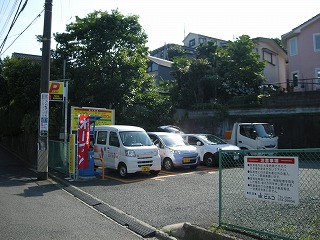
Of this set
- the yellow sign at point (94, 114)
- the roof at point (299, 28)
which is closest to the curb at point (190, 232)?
the yellow sign at point (94, 114)

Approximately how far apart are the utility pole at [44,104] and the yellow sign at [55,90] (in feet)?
4.96

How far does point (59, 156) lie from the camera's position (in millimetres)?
14273

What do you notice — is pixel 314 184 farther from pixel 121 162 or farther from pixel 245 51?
pixel 245 51

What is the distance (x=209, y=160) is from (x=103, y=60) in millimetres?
9241

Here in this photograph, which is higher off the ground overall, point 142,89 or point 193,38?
point 193,38

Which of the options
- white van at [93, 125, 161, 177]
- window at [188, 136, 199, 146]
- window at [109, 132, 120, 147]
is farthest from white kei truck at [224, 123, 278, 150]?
window at [109, 132, 120, 147]

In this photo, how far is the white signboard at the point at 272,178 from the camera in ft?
14.9

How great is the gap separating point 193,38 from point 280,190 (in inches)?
2032

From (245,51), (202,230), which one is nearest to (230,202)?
(202,230)

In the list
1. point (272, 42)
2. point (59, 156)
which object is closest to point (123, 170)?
point (59, 156)

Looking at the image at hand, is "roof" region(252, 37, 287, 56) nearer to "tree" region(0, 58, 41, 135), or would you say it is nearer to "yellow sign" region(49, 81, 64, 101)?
"tree" region(0, 58, 41, 135)

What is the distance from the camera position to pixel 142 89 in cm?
2177

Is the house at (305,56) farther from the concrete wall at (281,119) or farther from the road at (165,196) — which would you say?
the road at (165,196)

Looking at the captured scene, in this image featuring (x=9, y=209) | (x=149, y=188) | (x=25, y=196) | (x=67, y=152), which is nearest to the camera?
(x=9, y=209)
